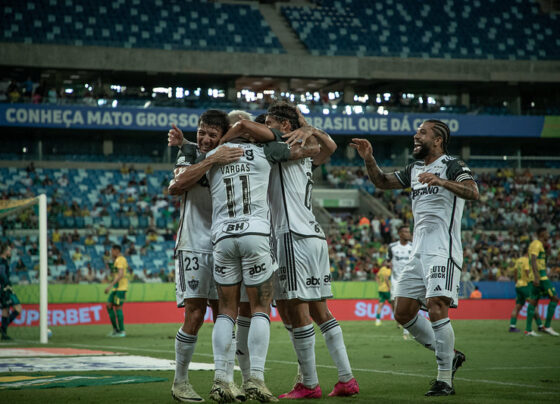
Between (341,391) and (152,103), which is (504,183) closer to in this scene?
(152,103)

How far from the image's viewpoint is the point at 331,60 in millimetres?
44781

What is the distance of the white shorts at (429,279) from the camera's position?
840cm

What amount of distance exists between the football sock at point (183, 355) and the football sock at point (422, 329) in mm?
2386

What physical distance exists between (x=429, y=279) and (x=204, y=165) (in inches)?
103

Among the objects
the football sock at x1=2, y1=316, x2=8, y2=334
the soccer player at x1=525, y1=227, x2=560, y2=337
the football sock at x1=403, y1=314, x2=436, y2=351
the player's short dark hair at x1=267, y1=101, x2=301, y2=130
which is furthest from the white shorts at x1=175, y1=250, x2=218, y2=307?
the soccer player at x1=525, y1=227, x2=560, y2=337

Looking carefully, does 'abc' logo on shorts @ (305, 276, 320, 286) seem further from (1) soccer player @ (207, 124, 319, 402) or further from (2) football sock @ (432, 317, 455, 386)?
(2) football sock @ (432, 317, 455, 386)

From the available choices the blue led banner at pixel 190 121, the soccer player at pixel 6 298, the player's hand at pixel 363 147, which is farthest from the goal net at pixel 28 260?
the blue led banner at pixel 190 121

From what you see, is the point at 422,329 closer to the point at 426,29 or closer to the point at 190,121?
the point at 190,121

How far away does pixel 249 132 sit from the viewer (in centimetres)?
753

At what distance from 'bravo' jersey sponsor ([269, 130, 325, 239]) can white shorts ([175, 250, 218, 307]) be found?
0.74 metres

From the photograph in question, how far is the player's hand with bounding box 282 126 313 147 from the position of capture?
7812mm

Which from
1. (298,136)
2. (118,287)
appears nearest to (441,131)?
(298,136)

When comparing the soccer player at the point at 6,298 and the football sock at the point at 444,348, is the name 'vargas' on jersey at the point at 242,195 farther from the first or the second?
the soccer player at the point at 6,298

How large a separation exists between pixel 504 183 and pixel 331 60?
1138 cm
